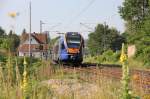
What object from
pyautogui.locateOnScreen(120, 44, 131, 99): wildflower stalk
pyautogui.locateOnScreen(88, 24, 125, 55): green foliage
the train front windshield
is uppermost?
pyautogui.locateOnScreen(88, 24, 125, 55): green foliage

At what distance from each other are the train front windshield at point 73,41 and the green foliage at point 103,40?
5487 cm

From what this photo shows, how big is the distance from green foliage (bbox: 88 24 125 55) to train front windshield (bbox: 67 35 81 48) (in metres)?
54.9

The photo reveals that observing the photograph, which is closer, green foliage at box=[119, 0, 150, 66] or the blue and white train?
the blue and white train

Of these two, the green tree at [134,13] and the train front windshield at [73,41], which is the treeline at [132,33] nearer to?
the green tree at [134,13]

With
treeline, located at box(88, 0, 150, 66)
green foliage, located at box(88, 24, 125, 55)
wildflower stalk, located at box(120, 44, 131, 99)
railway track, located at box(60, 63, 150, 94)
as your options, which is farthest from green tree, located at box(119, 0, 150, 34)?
wildflower stalk, located at box(120, 44, 131, 99)

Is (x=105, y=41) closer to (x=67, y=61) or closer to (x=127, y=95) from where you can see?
(x=67, y=61)

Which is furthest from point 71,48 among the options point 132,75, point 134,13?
point 132,75

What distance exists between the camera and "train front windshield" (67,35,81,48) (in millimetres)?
43281

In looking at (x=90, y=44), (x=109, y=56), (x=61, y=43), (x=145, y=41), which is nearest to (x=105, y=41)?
(x=90, y=44)

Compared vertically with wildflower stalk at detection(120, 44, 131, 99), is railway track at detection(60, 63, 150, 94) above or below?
below

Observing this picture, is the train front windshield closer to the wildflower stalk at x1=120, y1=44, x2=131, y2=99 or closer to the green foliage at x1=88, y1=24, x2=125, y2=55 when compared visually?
the wildflower stalk at x1=120, y1=44, x2=131, y2=99

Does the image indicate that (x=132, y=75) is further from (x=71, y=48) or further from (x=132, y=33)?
(x=132, y=33)

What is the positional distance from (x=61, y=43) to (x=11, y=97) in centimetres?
3580

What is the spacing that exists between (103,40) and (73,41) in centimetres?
5774
